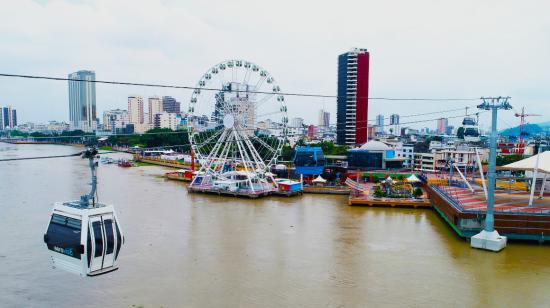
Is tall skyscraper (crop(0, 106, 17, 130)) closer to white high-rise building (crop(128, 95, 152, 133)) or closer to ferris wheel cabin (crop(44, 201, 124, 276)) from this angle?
white high-rise building (crop(128, 95, 152, 133))

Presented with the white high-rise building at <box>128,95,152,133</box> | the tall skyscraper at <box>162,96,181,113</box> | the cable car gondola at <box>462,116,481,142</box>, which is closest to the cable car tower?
the cable car gondola at <box>462,116,481,142</box>

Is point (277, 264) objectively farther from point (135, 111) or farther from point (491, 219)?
point (135, 111)

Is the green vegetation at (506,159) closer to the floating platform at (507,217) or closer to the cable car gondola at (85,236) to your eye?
the floating platform at (507,217)

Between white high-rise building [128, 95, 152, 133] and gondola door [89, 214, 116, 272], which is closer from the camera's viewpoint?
gondola door [89, 214, 116, 272]

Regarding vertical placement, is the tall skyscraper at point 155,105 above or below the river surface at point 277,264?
above

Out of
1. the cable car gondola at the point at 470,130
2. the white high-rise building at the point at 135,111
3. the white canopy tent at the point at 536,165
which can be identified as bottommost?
the white canopy tent at the point at 536,165

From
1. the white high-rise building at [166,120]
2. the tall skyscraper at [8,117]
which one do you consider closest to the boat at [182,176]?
the white high-rise building at [166,120]

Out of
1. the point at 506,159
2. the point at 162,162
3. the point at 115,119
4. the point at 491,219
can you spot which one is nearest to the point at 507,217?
the point at 491,219

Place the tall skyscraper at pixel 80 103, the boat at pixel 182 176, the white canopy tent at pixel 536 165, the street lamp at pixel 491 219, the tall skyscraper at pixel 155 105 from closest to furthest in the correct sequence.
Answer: the street lamp at pixel 491 219
the white canopy tent at pixel 536 165
the boat at pixel 182 176
the tall skyscraper at pixel 155 105
the tall skyscraper at pixel 80 103
